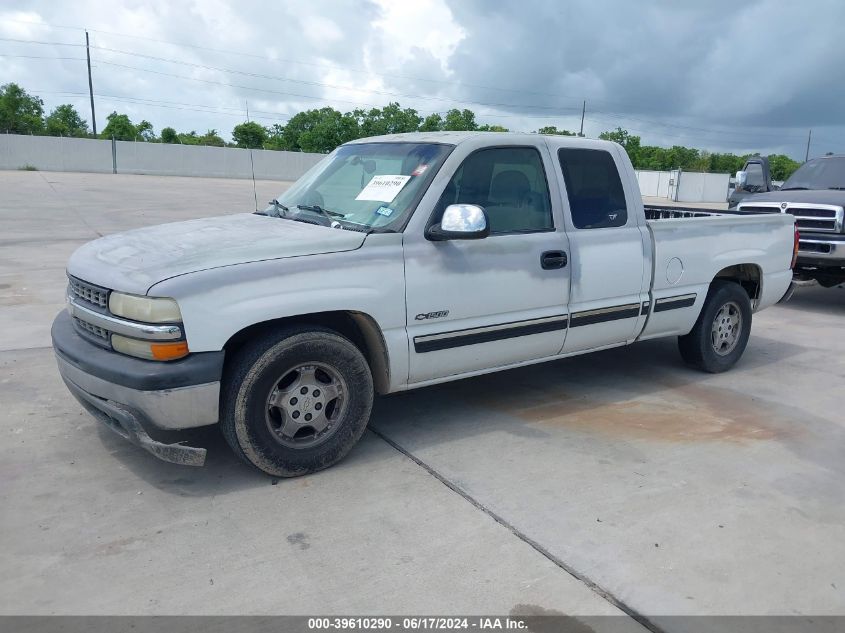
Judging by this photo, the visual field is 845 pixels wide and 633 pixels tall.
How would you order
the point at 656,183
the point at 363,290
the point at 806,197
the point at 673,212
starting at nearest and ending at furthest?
the point at 363,290 → the point at 673,212 → the point at 806,197 → the point at 656,183

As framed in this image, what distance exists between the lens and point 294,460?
4.01 m

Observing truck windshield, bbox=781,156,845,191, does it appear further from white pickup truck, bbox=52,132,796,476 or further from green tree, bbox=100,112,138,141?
green tree, bbox=100,112,138,141

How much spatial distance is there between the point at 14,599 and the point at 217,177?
4720cm

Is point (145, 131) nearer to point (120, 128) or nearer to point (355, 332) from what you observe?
point (120, 128)

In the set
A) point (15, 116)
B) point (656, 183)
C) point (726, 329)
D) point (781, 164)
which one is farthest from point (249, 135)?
point (726, 329)

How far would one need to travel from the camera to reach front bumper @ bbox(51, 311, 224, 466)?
140 inches

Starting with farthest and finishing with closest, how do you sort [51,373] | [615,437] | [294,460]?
[51,373] → [615,437] → [294,460]

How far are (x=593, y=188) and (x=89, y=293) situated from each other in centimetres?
333

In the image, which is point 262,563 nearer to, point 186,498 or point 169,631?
point 169,631

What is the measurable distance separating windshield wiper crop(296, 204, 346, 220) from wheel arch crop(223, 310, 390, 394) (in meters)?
0.69

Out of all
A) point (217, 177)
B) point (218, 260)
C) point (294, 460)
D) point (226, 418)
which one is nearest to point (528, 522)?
point (294, 460)

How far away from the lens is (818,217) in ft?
30.5

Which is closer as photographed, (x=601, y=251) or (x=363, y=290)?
Result: (x=363, y=290)

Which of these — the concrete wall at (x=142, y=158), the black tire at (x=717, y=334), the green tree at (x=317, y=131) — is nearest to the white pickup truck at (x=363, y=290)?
the black tire at (x=717, y=334)
